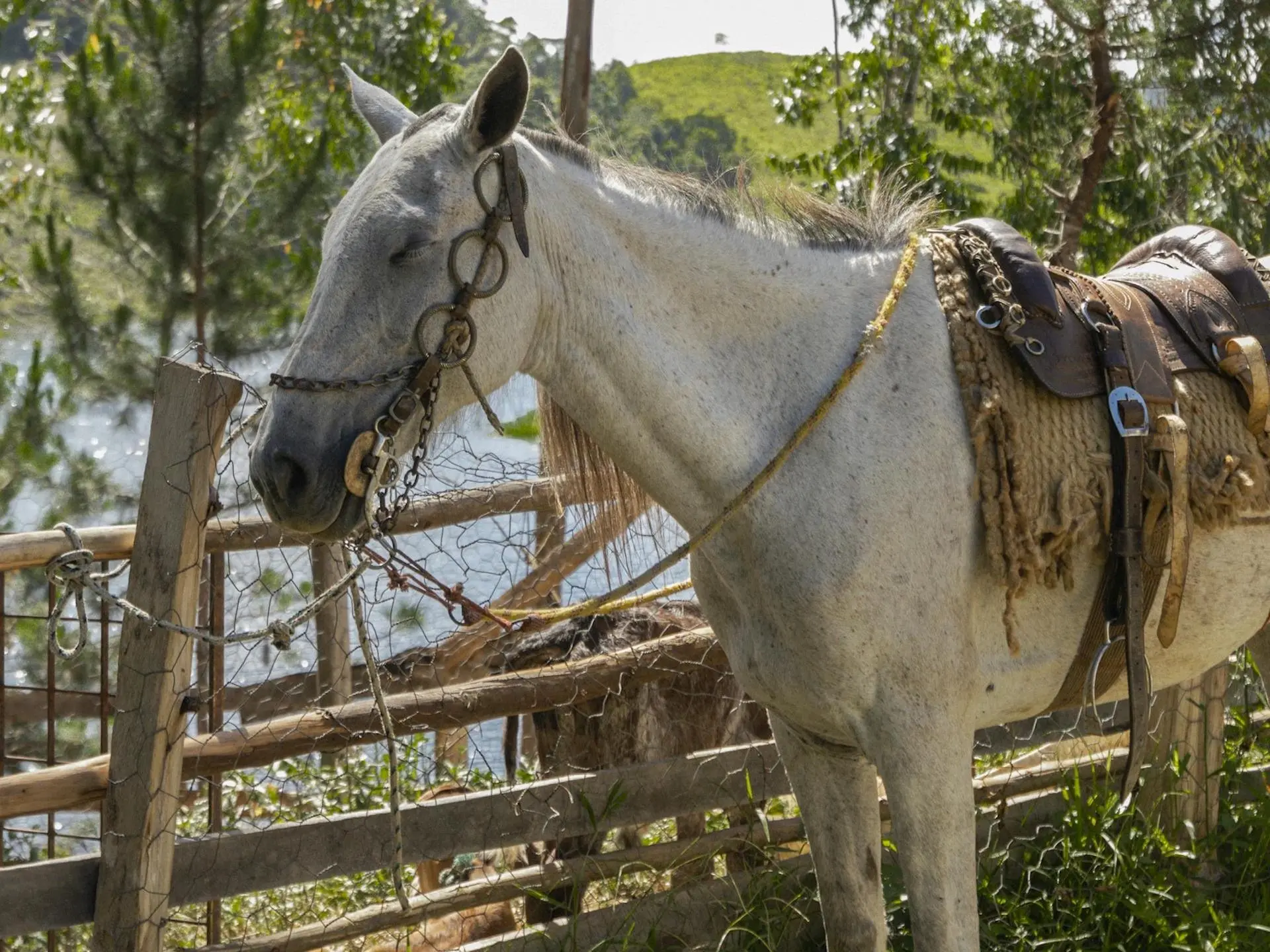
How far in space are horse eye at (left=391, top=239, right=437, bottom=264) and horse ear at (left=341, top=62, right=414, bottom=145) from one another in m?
0.41

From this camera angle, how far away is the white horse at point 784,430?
212 centimetres

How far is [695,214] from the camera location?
89.6 inches

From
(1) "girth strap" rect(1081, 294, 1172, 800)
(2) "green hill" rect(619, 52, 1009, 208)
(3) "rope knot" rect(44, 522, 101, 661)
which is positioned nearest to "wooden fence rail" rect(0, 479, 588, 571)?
(3) "rope knot" rect(44, 522, 101, 661)

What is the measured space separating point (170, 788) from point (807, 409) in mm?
1617

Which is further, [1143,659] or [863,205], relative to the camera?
[863,205]

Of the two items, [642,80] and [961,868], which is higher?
[642,80]

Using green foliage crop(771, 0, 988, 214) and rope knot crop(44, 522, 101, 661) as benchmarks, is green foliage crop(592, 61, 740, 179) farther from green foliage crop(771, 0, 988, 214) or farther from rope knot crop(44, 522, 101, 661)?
rope knot crop(44, 522, 101, 661)

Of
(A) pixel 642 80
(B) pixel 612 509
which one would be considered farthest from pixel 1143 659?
(A) pixel 642 80

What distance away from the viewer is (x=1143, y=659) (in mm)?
2369

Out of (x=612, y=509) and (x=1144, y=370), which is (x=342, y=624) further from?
(x=1144, y=370)

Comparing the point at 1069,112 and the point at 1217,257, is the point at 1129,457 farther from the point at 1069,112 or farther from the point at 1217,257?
the point at 1069,112

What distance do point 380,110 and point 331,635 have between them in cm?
309

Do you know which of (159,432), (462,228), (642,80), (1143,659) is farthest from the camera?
(642,80)

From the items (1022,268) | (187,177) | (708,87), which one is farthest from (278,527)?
(708,87)
